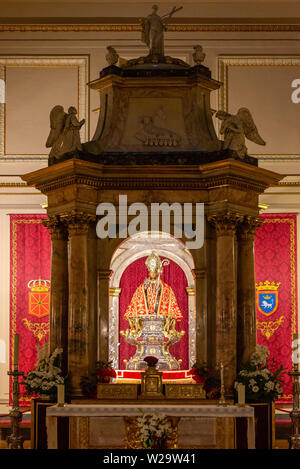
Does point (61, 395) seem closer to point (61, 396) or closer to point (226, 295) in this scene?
point (61, 396)

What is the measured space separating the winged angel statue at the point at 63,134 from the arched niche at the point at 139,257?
1552 millimetres

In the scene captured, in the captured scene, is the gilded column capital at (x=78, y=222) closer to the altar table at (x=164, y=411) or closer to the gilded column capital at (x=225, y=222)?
the gilded column capital at (x=225, y=222)

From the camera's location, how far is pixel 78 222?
33.7 ft

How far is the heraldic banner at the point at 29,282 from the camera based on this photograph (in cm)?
1512

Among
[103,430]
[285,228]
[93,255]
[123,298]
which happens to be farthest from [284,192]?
[103,430]

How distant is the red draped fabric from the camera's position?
11594 millimetres

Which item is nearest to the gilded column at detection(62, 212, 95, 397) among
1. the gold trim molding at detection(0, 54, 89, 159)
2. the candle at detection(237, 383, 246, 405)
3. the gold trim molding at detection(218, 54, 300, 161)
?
the candle at detection(237, 383, 246, 405)

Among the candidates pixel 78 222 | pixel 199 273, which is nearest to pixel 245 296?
pixel 199 273

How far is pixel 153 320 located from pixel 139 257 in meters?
0.95

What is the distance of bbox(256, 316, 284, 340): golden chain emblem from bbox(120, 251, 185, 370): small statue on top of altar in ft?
12.2

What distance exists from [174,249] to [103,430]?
9.33 feet

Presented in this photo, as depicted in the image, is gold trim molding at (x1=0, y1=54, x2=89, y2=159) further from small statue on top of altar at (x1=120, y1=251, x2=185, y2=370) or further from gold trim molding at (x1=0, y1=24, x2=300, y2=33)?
small statue on top of altar at (x1=120, y1=251, x2=185, y2=370)

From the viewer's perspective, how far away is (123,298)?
38.5ft

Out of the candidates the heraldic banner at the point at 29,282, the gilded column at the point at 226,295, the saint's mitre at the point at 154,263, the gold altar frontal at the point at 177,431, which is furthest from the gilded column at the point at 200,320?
the heraldic banner at the point at 29,282
